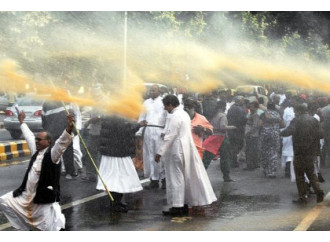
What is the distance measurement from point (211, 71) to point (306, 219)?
17.2 ft

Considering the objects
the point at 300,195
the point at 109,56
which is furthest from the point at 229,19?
the point at 300,195

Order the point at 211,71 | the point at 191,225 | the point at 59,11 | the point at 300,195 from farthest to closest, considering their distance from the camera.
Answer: the point at 211,71
the point at 59,11
the point at 300,195
the point at 191,225

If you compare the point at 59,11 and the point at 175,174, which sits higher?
the point at 59,11

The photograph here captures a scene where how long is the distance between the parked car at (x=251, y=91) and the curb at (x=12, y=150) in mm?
4512

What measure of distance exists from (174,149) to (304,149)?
2.06 m

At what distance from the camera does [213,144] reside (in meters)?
12.8

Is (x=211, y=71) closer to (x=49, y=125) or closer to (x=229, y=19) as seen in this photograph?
(x=229, y=19)

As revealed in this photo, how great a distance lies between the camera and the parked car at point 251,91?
1555 cm

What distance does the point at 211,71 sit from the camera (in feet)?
47.1

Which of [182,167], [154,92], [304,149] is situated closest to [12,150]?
[154,92]

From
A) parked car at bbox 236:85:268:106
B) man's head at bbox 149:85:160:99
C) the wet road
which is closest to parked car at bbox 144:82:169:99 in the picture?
man's head at bbox 149:85:160:99

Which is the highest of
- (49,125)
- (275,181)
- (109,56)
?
(109,56)

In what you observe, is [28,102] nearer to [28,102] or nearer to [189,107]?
[28,102]

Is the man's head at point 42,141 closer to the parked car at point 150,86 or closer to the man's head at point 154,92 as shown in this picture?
the man's head at point 154,92
